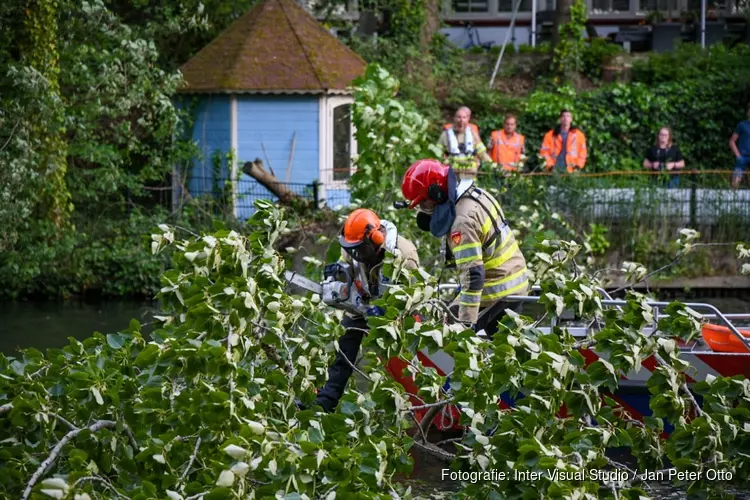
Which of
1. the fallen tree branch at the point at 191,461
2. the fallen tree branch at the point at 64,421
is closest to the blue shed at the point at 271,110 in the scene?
the fallen tree branch at the point at 64,421

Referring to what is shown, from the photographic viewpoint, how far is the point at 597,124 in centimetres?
2684

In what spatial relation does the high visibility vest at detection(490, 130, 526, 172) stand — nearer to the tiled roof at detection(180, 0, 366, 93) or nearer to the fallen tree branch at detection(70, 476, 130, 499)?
the tiled roof at detection(180, 0, 366, 93)

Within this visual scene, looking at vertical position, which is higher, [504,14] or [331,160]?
[504,14]

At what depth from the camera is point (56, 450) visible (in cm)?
684

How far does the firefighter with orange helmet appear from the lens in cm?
926

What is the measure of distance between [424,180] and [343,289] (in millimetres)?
1008

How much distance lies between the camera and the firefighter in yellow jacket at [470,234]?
29.9 feet

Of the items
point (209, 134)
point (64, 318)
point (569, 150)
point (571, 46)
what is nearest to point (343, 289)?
point (64, 318)

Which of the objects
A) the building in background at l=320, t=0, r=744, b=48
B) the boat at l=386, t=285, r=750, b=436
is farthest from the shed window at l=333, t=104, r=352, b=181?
the boat at l=386, t=285, r=750, b=436

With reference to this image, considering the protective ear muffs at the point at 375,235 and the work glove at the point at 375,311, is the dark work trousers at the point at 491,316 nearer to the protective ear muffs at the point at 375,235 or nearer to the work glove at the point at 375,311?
the work glove at the point at 375,311

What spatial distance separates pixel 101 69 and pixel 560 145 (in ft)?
25.0

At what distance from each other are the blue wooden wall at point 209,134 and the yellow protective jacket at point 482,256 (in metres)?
13.3

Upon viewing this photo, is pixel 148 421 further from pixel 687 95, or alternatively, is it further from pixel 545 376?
pixel 687 95

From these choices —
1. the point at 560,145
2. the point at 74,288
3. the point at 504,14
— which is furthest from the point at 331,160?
the point at 504,14
